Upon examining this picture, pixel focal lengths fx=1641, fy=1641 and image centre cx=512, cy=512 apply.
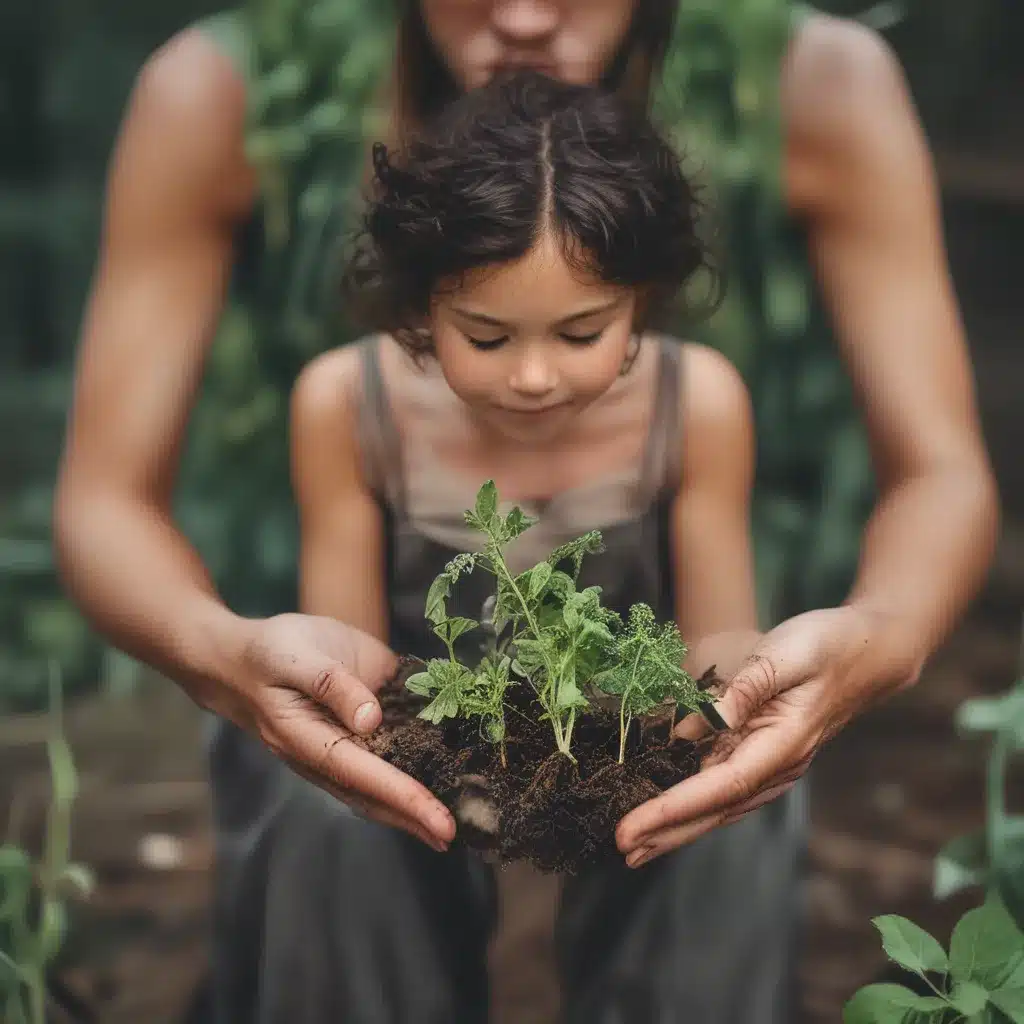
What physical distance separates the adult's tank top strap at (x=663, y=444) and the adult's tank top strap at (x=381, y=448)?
208mm

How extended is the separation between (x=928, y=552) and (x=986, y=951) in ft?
1.15

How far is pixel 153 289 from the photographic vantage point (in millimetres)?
1587

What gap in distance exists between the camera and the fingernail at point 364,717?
1191 mm

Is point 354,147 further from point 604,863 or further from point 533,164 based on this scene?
point 604,863

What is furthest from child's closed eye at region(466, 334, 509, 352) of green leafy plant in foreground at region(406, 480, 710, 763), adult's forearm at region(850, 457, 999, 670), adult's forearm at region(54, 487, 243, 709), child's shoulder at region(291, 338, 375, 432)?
adult's forearm at region(850, 457, 999, 670)

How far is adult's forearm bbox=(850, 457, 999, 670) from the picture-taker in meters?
1.44

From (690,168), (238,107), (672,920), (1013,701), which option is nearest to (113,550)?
(238,107)

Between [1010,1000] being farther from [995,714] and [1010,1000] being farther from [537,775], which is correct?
[537,775]

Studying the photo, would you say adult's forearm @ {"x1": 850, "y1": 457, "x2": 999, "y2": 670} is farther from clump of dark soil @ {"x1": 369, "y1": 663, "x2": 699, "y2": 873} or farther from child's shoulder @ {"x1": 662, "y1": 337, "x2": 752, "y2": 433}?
clump of dark soil @ {"x1": 369, "y1": 663, "x2": 699, "y2": 873}

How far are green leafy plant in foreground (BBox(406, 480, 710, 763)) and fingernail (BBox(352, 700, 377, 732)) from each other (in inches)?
1.3

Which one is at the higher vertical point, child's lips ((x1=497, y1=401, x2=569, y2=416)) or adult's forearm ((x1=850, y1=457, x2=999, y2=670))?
child's lips ((x1=497, y1=401, x2=569, y2=416))

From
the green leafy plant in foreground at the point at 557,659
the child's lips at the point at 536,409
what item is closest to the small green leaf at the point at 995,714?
the green leafy plant in foreground at the point at 557,659

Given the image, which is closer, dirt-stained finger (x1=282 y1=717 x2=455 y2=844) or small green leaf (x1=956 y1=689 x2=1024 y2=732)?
dirt-stained finger (x1=282 y1=717 x2=455 y2=844)

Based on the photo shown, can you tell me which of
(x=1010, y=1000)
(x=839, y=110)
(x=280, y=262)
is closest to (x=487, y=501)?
(x=1010, y=1000)
